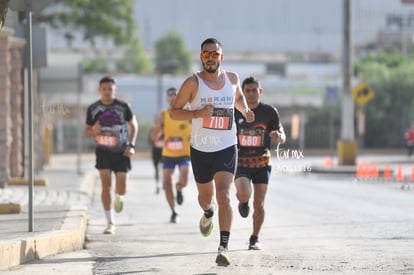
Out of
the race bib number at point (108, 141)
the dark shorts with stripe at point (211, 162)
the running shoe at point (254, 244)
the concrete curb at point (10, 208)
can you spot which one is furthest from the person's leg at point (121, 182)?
the dark shorts with stripe at point (211, 162)

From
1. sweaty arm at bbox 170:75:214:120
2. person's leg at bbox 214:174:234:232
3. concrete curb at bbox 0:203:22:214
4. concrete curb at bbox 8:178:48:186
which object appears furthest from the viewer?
concrete curb at bbox 8:178:48:186

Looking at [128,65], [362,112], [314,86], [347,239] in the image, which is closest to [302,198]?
[347,239]

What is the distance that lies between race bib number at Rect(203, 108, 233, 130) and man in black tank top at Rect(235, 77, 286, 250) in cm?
152

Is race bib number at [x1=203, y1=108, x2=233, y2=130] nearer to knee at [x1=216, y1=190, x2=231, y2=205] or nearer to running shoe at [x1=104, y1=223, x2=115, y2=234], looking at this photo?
knee at [x1=216, y1=190, x2=231, y2=205]

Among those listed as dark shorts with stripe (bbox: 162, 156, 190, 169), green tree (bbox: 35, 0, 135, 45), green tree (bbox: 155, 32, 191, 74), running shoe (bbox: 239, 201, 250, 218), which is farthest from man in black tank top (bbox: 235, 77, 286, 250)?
green tree (bbox: 155, 32, 191, 74)

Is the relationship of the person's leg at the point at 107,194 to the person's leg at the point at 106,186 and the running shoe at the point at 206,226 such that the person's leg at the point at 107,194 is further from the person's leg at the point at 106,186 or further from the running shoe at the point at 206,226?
the running shoe at the point at 206,226

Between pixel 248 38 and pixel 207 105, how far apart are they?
15889cm

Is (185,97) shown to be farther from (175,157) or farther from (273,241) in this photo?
(175,157)

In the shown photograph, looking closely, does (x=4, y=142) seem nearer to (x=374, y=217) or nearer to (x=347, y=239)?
(x=374, y=217)

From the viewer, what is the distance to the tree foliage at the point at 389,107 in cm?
6284

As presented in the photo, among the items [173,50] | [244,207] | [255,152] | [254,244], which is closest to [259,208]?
[244,207]

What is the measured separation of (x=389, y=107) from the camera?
209ft

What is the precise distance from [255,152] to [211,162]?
5.19 feet

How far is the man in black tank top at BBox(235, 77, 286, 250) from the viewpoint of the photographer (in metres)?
11.9
